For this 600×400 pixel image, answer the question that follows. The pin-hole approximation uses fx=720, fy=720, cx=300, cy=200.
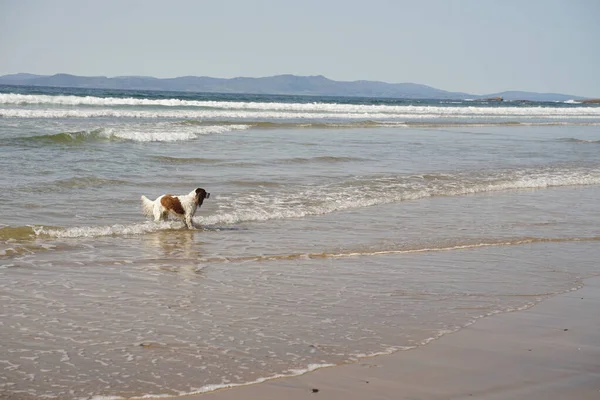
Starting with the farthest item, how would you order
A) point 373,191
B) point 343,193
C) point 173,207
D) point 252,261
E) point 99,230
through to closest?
1. point 373,191
2. point 343,193
3. point 173,207
4. point 99,230
5. point 252,261

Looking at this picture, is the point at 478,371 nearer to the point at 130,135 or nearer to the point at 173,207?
the point at 173,207

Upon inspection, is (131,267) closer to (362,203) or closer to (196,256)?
(196,256)

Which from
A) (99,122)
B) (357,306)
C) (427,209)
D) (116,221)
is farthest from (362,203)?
(99,122)

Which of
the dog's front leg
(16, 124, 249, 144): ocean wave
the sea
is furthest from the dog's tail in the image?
(16, 124, 249, 144): ocean wave

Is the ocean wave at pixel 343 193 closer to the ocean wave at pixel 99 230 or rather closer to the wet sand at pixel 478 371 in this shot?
the ocean wave at pixel 99 230

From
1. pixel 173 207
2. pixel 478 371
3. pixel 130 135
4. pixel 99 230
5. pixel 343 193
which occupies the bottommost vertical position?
pixel 478 371

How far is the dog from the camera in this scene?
10141 mm


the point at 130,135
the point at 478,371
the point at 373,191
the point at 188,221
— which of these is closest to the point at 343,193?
the point at 373,191

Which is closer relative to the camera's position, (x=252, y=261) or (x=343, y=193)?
(x=252, y=261)

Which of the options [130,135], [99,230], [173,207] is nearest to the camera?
[99,230]

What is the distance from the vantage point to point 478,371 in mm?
4926

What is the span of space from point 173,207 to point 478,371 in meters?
6.13

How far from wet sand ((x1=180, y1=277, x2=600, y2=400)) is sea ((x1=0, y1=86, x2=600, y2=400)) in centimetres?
18

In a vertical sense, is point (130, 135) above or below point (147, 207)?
above
